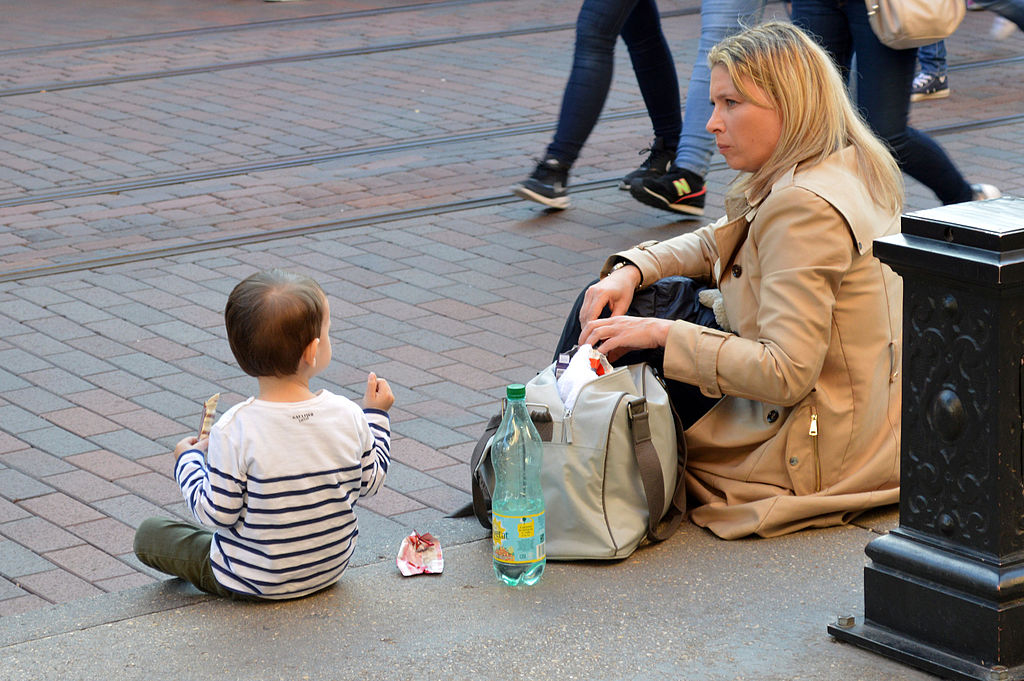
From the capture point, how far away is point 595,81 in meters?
6.62

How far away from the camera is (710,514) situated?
3.55m

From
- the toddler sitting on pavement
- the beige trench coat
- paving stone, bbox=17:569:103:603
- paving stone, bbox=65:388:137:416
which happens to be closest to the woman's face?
the beige trench coat

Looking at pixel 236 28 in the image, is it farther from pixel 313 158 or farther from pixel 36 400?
pixel 36 400

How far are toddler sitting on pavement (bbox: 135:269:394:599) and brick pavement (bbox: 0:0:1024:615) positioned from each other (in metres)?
0.43

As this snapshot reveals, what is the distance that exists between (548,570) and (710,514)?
455 mm

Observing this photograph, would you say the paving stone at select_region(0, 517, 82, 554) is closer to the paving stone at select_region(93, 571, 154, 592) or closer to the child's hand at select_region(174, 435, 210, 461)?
the paving stone at select_region(93, 571, 154, 592)

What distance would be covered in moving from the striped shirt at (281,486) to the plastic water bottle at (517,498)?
0.29m

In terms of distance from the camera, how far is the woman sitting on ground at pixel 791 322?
3.27 meters

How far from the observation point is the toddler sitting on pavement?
3004mm

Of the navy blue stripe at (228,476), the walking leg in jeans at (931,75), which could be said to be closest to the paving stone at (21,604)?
the navy blue stripe at (228,476)

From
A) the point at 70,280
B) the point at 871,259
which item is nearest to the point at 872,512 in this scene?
the point at 871,259

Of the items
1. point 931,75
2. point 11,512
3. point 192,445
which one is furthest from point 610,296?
point 931,75

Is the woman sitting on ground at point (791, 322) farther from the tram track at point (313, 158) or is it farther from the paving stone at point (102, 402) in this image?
the tram track at point (313, 158)

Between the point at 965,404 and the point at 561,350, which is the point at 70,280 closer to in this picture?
the point at 561,350
